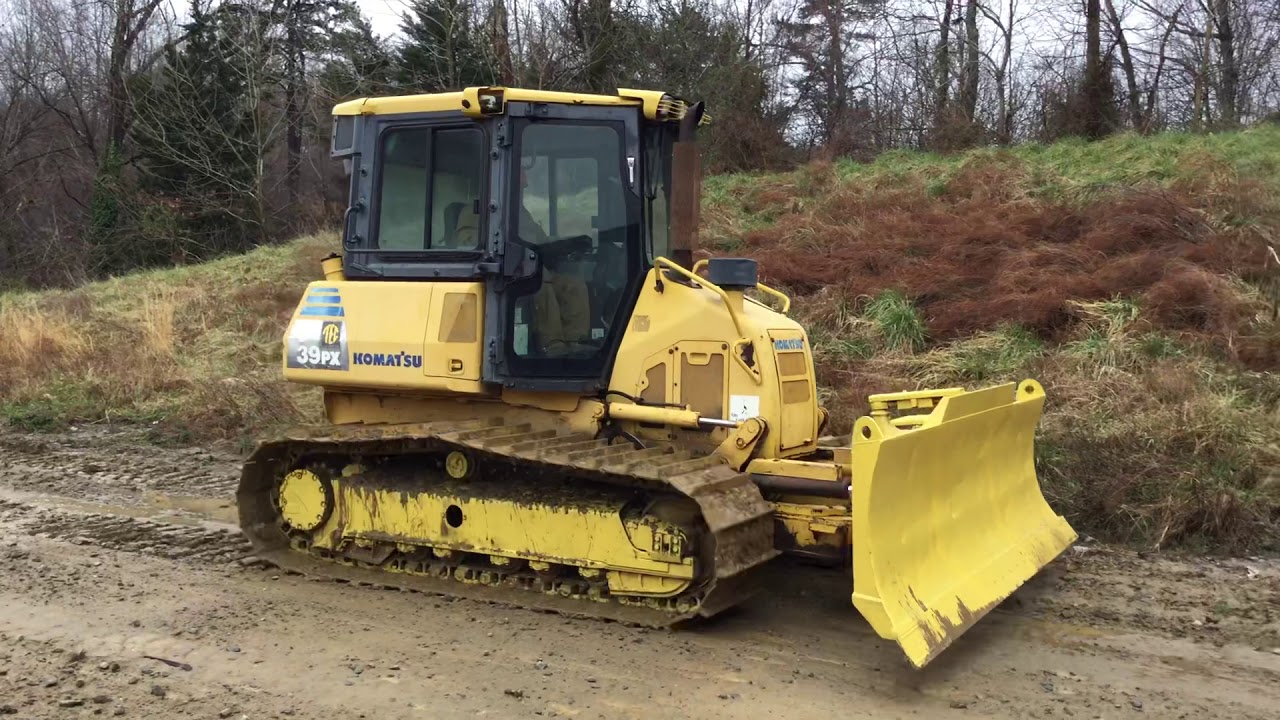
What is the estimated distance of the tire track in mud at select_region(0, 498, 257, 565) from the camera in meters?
6.38

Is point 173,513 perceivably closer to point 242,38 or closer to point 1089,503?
point 1089,503

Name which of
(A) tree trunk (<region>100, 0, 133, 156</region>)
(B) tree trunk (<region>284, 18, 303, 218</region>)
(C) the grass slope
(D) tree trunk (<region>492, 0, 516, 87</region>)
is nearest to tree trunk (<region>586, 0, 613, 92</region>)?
(D) tree trunk (<region>492, 0, 516, 87</region>)

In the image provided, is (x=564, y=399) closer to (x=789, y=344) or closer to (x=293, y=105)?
(x=789, y=344)

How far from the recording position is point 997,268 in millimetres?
11008

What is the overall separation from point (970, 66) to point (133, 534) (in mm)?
18911

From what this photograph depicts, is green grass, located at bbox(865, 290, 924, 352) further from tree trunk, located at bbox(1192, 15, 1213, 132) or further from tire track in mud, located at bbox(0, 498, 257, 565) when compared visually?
tree trunk, located at bbox(1192, 15, 1213, 132)

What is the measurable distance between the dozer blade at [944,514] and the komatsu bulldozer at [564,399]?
0.02 meters

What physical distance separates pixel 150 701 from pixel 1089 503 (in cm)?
562

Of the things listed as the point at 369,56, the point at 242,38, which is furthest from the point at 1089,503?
the point at 242,38

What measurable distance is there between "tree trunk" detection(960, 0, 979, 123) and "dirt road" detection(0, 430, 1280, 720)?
1390 cm

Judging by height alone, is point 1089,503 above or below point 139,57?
below

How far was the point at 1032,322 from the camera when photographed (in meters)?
9.91

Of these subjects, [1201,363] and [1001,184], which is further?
[1001,184]

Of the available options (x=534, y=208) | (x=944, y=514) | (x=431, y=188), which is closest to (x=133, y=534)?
(x=431, y=188)
